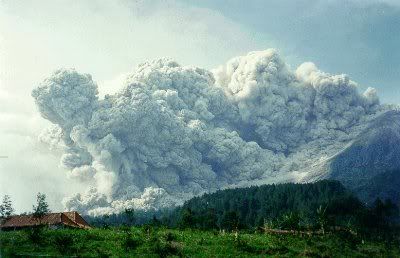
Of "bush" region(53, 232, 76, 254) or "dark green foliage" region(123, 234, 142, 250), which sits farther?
"dark green foliage" region(123, 234, 142, 250)

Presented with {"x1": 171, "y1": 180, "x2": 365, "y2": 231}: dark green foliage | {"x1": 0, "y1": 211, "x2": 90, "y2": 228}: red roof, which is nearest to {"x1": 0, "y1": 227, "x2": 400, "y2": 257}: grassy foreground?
{"x1": 0, "y1": 211, "x2": 90, "y2": 228}: red roof

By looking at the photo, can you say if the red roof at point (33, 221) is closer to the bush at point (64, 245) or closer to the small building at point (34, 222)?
the small building at point (34, 222)

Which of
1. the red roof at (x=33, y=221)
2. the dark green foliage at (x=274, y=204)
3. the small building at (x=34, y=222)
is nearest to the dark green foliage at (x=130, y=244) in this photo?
the small building at (x=34, y=222)

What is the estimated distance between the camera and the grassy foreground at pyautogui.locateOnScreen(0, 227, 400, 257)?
43000mm

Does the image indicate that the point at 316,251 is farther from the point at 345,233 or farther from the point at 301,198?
the point at 301,198

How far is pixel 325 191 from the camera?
141750mm

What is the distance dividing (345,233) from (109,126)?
141013 millimetres

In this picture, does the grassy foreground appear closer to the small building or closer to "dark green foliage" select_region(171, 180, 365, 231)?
the small building

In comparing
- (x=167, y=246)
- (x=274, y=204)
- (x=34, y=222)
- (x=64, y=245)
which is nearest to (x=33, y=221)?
(x=34, y=222)

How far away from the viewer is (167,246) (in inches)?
1767

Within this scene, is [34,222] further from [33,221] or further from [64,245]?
[64,245]

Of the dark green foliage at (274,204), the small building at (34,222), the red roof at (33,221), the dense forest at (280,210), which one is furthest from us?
the dark green foliage at (274,204)

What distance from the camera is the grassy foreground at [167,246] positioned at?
43000mm

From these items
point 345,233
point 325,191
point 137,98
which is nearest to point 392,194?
point 325,191
